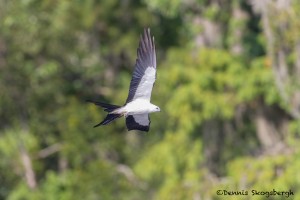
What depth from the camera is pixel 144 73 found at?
38.6ft

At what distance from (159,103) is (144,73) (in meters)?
8.81

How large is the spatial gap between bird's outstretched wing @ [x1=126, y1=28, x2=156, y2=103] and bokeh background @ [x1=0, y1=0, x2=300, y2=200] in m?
5.55

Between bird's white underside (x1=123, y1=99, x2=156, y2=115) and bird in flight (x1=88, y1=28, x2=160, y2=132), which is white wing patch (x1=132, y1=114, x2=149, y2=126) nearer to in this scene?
bird in flight (x1=88, y1=28, x2=160, y2=132)

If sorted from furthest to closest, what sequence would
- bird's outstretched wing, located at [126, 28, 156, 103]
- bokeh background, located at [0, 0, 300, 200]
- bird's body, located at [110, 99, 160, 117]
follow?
1. bokeh background, located at [0, 0, 300, 200]
2. bird's outstretched wing, located at [126, 28, 156, 103]
3. bird's body, located at [110, 99, 160, 117]

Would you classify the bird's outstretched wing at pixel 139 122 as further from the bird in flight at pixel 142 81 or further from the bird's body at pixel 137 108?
the bird's body at pixel 137 108

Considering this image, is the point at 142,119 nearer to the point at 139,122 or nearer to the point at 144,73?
the point at 139,122

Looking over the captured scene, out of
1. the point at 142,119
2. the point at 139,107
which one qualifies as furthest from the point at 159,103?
the point at 139,107

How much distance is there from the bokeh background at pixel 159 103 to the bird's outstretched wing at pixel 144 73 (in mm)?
5554

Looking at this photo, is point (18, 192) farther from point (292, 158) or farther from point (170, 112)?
point (292, 158)

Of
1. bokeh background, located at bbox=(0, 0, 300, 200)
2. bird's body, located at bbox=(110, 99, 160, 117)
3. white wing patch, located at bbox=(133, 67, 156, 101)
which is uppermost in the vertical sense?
bokeh background, located at bbox=(0, 0, 300, 200)

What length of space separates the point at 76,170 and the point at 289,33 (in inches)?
222

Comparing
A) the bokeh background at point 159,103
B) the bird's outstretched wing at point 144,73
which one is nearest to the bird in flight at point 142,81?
the bird's outstretched wing at point 144,73

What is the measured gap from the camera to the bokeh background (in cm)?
1827

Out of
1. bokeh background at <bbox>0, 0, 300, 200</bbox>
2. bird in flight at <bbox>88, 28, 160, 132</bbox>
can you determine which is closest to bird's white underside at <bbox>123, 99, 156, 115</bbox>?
bird in flight at <bbox>88, 28, 160, 132</bbox>
